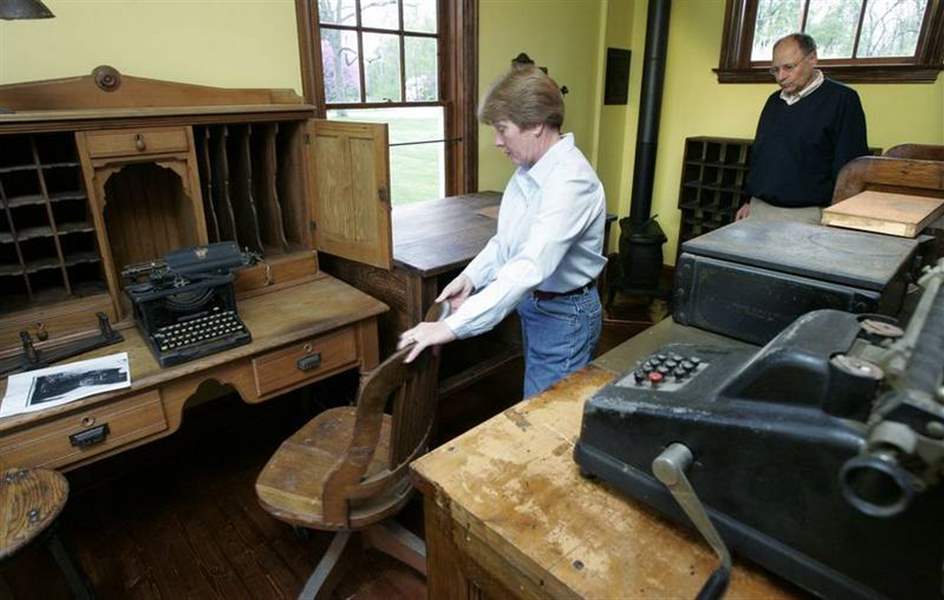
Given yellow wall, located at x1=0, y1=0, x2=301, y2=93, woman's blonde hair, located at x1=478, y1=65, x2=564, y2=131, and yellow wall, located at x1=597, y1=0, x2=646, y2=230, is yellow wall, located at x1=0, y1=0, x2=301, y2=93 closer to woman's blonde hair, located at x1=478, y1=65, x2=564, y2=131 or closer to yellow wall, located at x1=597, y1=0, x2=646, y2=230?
woman's blonde hair, located at x1=478, y1=65, x2=564, y2=131

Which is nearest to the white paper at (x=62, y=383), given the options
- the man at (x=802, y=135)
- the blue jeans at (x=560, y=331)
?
the blue jeans at (x=560, y=331)

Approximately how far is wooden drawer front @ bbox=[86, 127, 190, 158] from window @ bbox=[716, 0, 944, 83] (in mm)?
3468

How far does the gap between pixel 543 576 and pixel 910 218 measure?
4.42 feet

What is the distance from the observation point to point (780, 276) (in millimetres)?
1229

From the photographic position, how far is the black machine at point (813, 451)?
21.3 inches

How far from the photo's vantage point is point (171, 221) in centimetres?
213

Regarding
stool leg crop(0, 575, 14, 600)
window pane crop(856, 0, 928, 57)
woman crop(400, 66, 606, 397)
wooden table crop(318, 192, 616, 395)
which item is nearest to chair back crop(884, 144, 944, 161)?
wooden table crop(318, 192, 616, 395)

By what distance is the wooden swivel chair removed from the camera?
4.22 feet

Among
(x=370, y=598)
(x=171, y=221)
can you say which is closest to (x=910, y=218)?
(x=370, y=598)

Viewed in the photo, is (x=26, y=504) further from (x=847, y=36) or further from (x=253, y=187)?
(x=847, y=36)

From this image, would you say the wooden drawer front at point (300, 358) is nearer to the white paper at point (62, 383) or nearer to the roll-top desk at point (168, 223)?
the roll-top desk at point (168, 223)

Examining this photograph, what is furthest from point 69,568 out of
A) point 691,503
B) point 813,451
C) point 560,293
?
point 813,451

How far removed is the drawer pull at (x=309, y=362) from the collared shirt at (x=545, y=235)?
2.26 feet

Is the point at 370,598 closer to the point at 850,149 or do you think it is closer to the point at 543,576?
the point at 543,576
